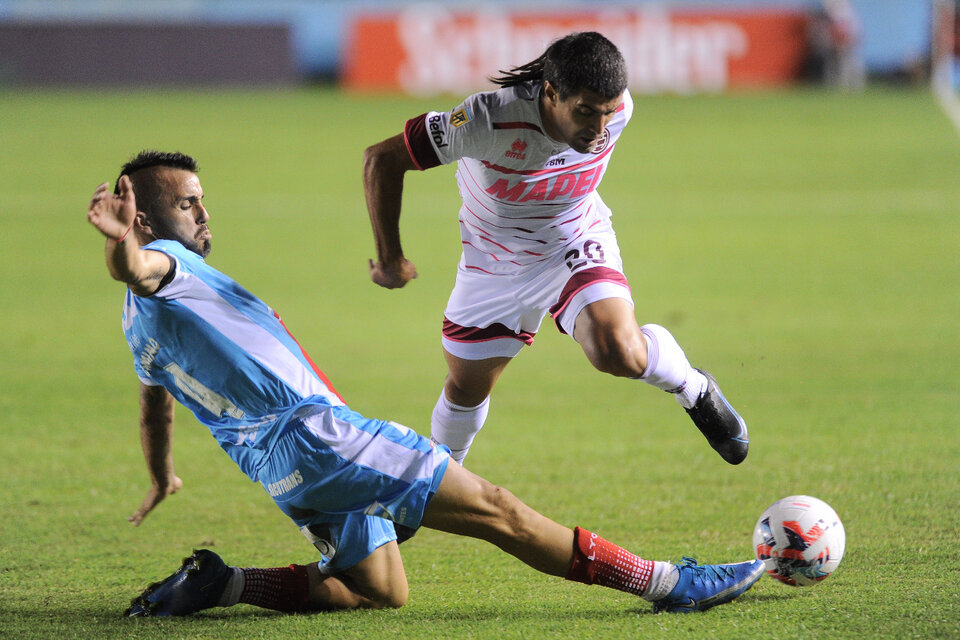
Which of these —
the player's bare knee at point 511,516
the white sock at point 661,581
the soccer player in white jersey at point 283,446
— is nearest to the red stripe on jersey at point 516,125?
the soccer player in white jersey at point 283,446

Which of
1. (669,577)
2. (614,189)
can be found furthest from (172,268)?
(614,189)

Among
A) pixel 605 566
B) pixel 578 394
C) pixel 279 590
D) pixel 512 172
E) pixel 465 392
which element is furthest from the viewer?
pixel 578 394

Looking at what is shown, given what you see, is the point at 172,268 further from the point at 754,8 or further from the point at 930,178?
the point at 754,8

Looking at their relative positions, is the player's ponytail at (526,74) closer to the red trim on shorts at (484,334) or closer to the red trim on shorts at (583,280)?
the red trim on shorts at (583,280)

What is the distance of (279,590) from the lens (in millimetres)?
3945

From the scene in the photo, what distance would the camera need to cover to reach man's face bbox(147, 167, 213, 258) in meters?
3.74

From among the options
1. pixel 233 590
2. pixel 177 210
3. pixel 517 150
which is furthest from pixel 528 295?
pixel 233 590

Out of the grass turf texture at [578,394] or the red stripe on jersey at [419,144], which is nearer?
the grass turf texture at [578,394]

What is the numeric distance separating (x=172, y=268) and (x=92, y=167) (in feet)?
44.6

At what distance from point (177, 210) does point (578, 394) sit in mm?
3904

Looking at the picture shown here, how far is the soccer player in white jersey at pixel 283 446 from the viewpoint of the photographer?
138 inches

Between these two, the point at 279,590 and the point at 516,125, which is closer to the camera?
the point at 279,590

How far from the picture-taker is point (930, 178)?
15.2 metres

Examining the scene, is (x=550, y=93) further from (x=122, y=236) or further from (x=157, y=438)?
(x=157, y=438)
